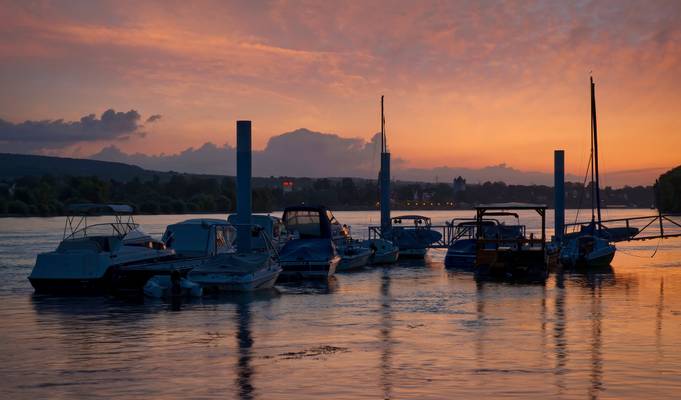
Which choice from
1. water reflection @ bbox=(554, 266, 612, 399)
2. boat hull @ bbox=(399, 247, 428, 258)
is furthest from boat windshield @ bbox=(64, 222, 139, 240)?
boat hull @ bbox=(399, 247, 428, 258)

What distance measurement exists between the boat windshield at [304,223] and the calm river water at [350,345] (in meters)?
12.2

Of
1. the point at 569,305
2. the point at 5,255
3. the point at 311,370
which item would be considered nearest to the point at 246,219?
the point at 569,305

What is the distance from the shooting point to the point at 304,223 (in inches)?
1949

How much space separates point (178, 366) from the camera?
1803cm

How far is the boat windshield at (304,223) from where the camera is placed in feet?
159

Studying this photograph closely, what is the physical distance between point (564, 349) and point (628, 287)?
18.9 metres

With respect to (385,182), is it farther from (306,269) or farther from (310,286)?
(310,286)

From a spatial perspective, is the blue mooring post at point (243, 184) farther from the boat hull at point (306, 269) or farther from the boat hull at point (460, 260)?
the boat hull at point (460, 260)

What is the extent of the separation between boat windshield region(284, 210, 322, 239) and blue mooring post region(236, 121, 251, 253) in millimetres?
8006

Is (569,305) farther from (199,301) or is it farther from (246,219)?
(246,219)

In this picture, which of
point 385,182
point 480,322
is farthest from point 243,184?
point 385,182

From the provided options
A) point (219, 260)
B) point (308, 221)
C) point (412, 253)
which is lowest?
point (412, 253)

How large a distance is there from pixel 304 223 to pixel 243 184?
941 centimetres

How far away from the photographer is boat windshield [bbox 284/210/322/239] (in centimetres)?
4834
